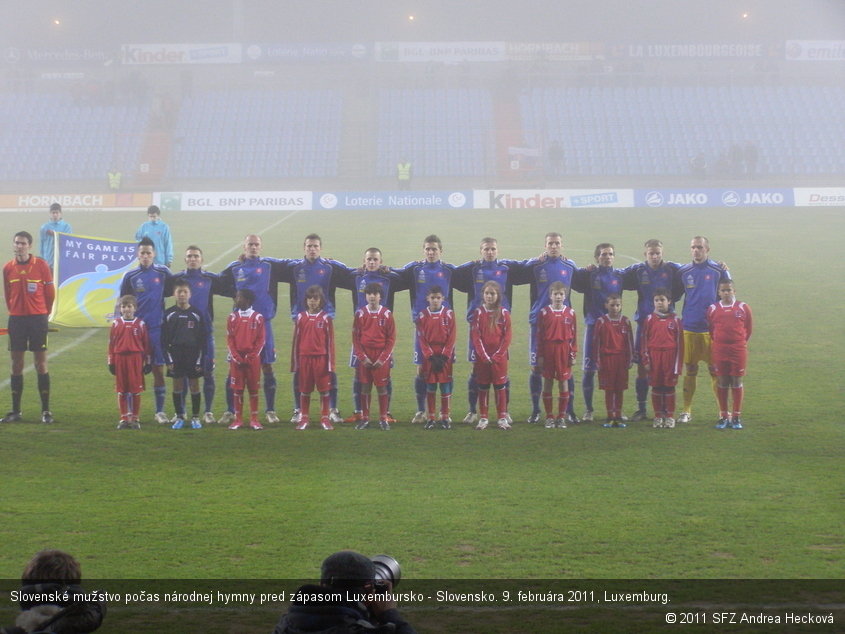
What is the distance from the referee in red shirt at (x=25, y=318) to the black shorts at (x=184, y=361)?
1.34m

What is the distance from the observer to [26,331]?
1073 cm

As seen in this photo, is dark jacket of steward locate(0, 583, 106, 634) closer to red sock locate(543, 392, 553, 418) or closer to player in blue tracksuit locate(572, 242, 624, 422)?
red sock locate(543, 392, 553, 418)

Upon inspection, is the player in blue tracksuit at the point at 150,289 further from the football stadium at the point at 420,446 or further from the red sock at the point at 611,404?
the red sock at the point at 611,404

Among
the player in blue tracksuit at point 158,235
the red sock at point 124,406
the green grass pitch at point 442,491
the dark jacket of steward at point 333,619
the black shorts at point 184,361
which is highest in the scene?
the player in blue tracksuit at point 158,235

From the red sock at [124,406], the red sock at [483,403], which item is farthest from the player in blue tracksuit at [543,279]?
the red sock at [124,406]

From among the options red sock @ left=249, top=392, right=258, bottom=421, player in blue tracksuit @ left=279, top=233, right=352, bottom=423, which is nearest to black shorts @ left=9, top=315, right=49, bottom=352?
red sock @ left=249, top=392, right=258, bottom=421

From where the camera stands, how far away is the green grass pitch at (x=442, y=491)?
22.9ft

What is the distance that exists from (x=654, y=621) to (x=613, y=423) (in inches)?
190

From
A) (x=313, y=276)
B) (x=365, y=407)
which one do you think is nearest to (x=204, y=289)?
(x=313, y=276)

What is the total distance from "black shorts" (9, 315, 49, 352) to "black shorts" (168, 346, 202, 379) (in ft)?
4.65

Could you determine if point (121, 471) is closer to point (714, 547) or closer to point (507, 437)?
point (507, 437)

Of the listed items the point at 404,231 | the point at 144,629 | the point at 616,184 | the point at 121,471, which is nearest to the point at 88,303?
the point at 121,471

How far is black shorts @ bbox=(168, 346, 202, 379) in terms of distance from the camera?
1061cm

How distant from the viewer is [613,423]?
1080cm
